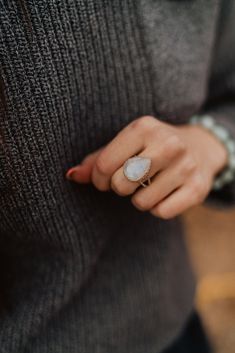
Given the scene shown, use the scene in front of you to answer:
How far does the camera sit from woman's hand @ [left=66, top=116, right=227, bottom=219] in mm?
431

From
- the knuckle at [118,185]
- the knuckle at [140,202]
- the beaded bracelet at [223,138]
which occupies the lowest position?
the beaded bracelet at [223,138]

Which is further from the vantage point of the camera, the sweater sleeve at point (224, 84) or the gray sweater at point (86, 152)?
the sweater sleeve at point (224, 84)

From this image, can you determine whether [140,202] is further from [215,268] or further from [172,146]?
[215,268]

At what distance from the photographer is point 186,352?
71cm

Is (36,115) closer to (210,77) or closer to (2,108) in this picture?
(2,108)

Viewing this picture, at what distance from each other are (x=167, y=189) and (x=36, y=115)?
0.15m

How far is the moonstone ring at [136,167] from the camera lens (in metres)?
0.42

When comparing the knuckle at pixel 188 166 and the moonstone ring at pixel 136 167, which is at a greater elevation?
the moonstone ring at pixel 136 167

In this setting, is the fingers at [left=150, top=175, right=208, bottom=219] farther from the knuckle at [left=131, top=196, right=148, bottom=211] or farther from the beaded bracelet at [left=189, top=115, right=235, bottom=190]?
the beaded bracelet at [left=189, top=115, right=235, bottom=190]

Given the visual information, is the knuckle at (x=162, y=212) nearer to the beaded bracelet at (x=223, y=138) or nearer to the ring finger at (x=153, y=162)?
the ring finger at (x=153, y=162)

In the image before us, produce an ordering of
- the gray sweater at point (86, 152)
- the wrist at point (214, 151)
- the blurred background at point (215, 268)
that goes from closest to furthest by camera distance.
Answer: the gray sweater at point (86, 152) < the wrist at point (214, 151) < the blurred background at point (215, 268)

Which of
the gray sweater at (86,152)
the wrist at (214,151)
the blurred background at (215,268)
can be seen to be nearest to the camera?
the gray sweater at (86,152)

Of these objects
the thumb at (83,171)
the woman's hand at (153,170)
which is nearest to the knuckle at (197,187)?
the woman's hand at (153,170)

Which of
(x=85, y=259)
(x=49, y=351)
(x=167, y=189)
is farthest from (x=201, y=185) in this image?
(x=49, y=351)
